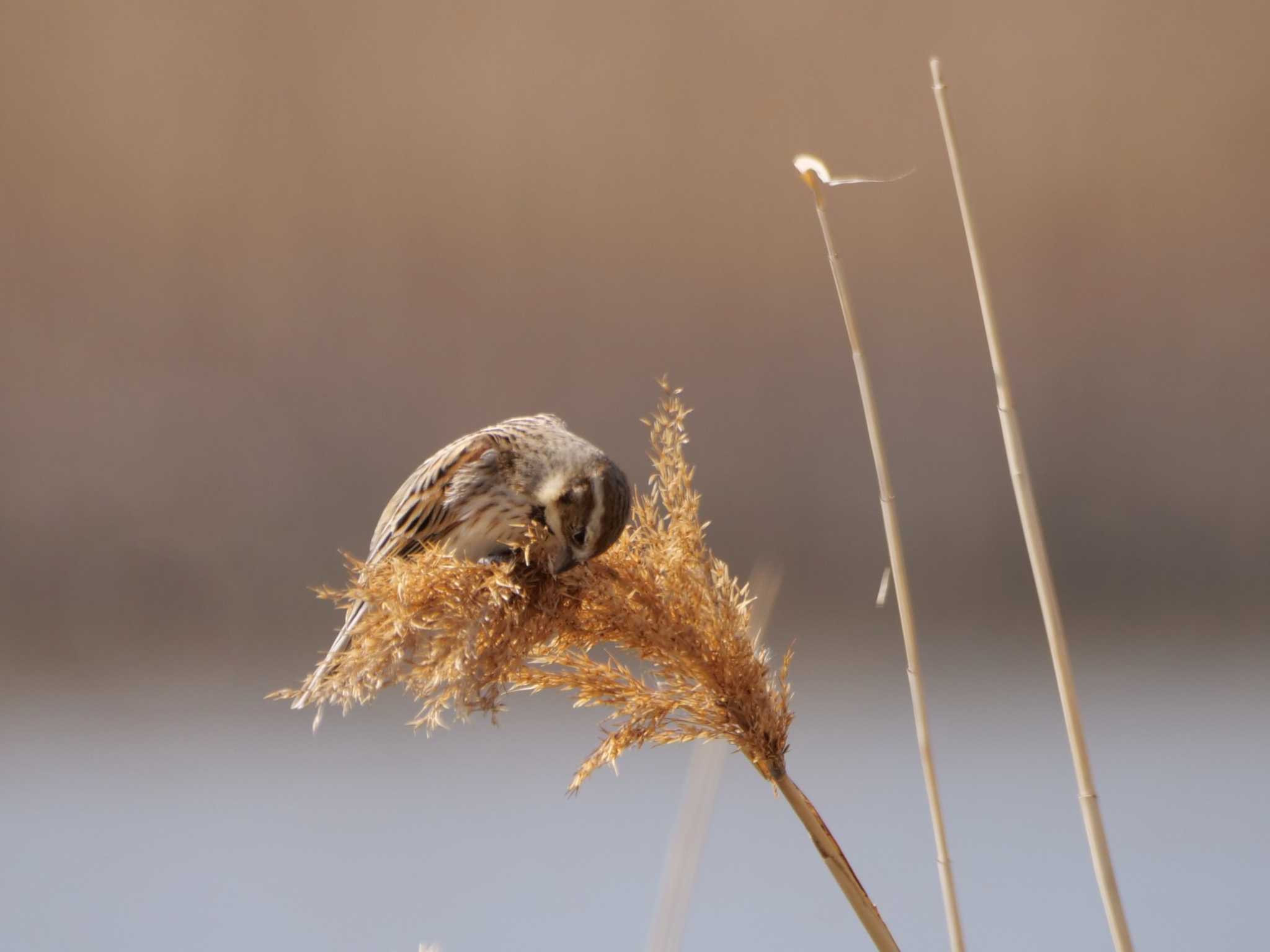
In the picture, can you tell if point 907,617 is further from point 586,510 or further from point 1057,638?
point 586,510

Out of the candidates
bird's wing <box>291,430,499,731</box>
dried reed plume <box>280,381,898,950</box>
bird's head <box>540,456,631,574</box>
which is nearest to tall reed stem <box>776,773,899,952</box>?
dried reed plume <box>280,381,898,950</box>

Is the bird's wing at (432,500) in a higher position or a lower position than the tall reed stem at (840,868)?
higher

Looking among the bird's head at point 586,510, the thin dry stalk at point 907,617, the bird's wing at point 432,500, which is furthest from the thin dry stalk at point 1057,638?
the bird's wing at point 432,500

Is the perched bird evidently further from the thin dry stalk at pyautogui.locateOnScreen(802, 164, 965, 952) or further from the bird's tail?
the thin dry stalk at pyautogui.locateOnScreen(802, 164, 965, 952)

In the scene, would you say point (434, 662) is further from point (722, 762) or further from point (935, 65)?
point (935, 65)

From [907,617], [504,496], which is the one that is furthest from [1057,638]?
[504,496]

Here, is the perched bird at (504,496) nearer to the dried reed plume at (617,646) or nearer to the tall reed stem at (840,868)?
the dried reed plume at (617,646)

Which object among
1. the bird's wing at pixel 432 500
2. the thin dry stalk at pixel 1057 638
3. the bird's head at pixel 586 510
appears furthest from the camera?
the bird's wing at pixel 432 500
